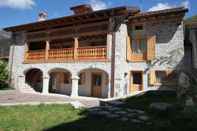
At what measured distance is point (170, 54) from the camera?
17516 millimetres

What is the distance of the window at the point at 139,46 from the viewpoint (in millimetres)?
18645

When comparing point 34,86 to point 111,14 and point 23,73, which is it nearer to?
point 23,73

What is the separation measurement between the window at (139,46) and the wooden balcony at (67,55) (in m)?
2.55

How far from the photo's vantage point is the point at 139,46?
744 inches

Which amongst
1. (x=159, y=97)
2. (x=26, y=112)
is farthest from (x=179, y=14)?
(x=26, y=112)

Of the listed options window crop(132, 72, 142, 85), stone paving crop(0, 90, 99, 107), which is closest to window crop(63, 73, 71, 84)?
stone paving crop(0, 90, 99, 107)

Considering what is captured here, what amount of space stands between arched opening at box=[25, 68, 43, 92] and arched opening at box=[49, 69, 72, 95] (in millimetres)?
1812

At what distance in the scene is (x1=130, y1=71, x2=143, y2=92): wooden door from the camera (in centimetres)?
1866

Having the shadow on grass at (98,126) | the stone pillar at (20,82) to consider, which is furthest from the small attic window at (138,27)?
the stone pillar at (20,82)

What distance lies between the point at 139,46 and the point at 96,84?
18.3ft

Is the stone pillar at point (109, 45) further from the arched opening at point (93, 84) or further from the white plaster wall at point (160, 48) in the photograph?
the arched opening at point (93, 84)

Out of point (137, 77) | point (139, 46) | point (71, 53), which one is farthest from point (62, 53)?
point (137, 77)

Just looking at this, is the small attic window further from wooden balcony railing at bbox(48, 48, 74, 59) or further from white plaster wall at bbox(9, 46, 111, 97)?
wooden balcony railing at bbox(48, 48, 74, 59)

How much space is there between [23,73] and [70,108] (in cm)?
1252
